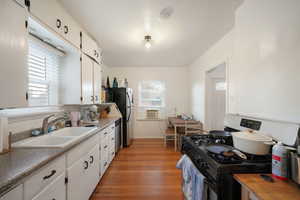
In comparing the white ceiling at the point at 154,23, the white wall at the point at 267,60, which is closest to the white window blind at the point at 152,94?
the white ceiling at the point at 154,23

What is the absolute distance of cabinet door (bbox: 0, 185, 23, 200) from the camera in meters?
0.71

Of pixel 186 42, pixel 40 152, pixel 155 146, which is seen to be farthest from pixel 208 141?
pixel 155 146

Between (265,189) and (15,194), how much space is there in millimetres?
1355

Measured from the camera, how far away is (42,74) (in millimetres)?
1866

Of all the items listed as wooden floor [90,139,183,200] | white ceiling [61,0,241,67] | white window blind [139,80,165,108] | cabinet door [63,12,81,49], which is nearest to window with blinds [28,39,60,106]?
cabinet door [63,12,81,49]

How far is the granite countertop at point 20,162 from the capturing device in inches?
28.3

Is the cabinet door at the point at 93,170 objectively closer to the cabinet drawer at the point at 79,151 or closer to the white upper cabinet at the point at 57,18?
the cabinet drawer at the point at 79,151

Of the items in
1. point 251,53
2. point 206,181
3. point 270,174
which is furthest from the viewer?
point 251,53

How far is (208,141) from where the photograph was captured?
1.43 meters

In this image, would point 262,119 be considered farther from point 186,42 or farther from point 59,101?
point 59,101

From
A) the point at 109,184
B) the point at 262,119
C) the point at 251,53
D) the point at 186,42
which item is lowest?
the point at 109,184

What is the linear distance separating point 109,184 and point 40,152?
4.64ft

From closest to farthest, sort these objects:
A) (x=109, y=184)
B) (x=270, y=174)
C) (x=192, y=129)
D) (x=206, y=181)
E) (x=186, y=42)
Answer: (x=270, y=174)
(x=206, y=181)
(x=109, y=184)
(x=186, y=42)
(x=192, y=129)

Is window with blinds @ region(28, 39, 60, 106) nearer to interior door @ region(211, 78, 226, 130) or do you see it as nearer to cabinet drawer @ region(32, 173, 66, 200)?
cabinet drawer @ region(32, 173, 66, 200)
